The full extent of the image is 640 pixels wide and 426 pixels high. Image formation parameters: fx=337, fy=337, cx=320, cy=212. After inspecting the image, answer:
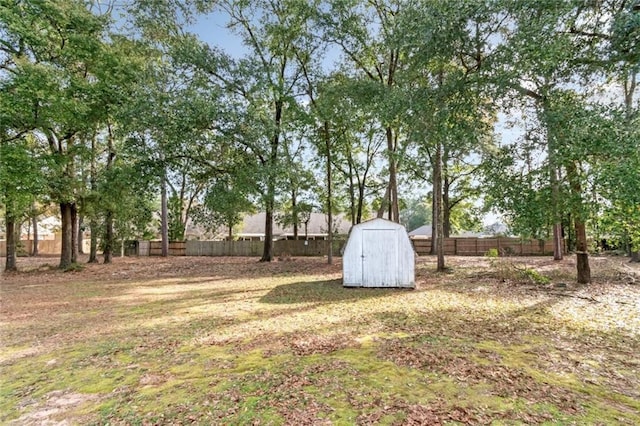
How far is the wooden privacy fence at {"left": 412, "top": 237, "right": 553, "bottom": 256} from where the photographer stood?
2178 cm

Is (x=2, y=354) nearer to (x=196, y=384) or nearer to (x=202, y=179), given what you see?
(x=196, y=384)

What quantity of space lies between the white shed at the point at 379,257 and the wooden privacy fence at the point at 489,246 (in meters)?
12.8

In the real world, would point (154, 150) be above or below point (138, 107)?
below

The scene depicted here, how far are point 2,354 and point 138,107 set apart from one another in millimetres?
9375

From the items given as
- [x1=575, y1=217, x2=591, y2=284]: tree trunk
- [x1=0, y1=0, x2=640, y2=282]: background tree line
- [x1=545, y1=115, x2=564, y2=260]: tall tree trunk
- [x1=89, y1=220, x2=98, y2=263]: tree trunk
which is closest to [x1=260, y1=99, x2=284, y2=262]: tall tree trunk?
[x1=0, y1=0, x2=640, y2=282]: background tree line

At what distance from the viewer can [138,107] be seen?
1187 centimetres

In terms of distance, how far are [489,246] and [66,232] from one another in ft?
77.4

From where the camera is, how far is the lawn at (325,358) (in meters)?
3.05

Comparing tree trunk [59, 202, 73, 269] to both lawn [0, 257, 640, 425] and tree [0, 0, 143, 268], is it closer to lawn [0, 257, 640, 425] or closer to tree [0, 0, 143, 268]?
tree [0, 0, 143, 268]

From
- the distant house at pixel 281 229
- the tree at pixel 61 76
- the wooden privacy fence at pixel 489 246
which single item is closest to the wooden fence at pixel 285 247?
the wooden privacy fence at pixel 489 246

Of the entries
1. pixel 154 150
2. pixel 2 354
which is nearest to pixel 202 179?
pixel 154 150

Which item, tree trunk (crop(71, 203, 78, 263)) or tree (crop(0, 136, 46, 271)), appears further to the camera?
tree trunk (crop(71, 203, 78, 263))

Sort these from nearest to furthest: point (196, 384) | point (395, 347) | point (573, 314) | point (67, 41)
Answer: point (196, 384)
point (395, 347)
point (573, 314)
point (67, 41)

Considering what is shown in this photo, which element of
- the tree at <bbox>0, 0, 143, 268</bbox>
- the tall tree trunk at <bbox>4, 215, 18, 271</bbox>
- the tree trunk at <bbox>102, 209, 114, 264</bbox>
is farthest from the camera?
the tree trunk at <bbox>102, 209, 114, 264</bbox>
